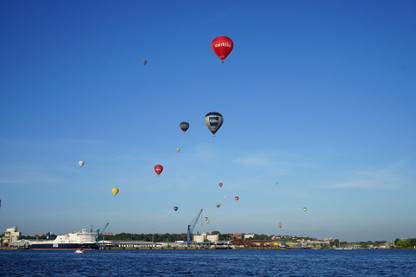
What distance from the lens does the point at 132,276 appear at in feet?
162

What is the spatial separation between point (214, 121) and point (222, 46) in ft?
46.5

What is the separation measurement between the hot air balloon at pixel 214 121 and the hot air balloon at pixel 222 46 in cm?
1271

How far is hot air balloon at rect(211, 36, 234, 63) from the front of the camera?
5747 centimetres

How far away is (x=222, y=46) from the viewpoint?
2261 inches

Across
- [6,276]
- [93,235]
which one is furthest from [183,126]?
[93,235]

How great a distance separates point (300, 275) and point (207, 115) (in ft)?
93.4

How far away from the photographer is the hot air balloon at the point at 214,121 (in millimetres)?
67750

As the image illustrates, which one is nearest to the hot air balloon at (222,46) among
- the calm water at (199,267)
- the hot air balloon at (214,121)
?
the hot air balloon at (214,121)

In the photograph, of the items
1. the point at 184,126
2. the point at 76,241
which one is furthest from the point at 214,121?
the point at 76,241

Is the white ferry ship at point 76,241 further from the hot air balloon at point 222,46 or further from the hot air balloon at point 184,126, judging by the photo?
the hot air balloon at point 222,46

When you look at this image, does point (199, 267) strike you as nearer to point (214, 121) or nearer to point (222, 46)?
point (214, 121)

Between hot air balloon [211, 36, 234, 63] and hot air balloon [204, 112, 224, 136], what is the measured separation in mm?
12713

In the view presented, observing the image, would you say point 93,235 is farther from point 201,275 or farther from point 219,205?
point 201,275

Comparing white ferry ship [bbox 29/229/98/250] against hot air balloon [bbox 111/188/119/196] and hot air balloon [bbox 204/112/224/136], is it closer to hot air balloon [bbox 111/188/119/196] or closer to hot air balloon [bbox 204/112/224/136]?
hot air balloon [bbox 111/188/119/196]
